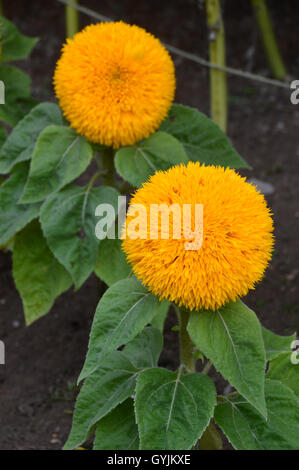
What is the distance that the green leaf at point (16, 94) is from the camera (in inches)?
104

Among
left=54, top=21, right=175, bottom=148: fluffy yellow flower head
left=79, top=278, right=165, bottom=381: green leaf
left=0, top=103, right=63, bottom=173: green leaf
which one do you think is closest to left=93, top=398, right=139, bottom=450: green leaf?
left=79, top=278, right=165, bottom=381: green leaf

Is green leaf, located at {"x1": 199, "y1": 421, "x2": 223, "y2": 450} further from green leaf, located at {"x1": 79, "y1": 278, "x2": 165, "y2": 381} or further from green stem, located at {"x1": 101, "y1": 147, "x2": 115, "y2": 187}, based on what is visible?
green stem, located at {"x1": 101, "y1": 147, "x2": 115, "y2": 187}

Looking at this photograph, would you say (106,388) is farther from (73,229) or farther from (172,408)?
(73,229)

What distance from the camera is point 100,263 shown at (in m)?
2.21

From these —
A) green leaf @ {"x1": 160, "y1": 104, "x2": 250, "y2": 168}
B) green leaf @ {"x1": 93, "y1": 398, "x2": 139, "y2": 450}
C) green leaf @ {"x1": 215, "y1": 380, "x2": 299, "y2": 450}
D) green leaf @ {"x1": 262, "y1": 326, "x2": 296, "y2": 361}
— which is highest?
green leaf @ {"x1": 160, "y1": 104, "x2": 250, "y2": 168}

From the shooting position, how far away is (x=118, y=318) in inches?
60.6

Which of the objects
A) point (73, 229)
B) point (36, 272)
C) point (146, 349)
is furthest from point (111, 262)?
point (146, 349)

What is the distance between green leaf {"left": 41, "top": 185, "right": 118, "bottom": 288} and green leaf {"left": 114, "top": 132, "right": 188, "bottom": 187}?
11 cm

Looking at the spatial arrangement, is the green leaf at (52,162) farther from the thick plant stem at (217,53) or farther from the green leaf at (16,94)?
the thick plant stem at (217,53)

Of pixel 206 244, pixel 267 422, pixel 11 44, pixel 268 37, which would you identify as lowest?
pixel 267 422

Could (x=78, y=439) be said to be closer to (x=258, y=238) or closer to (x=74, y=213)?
(x=258, y=238)

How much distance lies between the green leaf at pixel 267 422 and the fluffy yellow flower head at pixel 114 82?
0.84 metres

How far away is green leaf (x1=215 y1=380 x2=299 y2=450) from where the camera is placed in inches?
61.6

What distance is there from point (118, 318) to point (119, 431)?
0.32 meters
